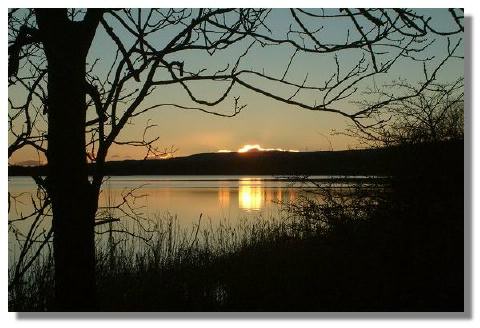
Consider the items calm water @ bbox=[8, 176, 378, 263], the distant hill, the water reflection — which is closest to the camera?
calm water @ bbox=[8, 176, 378, 263]

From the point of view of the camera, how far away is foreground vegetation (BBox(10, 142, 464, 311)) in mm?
3574

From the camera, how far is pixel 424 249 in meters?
3.78

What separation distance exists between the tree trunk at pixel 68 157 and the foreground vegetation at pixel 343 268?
2.38 feet

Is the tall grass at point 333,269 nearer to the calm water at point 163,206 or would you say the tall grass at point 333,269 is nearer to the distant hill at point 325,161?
the distant hill at point 325,161

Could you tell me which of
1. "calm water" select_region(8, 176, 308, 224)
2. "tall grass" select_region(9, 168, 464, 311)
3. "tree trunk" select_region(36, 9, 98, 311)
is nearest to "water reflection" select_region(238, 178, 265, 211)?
"calm water" select_region(8, 176, 308, 224)

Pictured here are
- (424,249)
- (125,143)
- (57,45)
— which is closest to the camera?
(57,45)

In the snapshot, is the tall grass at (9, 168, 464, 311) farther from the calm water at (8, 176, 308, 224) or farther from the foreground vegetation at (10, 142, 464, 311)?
the calm water at (8, 176, 308, 224)

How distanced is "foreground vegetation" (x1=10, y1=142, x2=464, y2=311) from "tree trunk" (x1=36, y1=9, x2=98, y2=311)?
0.72 metres

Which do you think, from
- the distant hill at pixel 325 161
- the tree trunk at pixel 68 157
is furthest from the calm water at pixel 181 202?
the tree trunk at pixel 68 157

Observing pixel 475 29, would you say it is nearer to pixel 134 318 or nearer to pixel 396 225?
pixel 396 225

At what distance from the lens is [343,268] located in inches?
167

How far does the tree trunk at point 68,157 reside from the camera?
227cm
